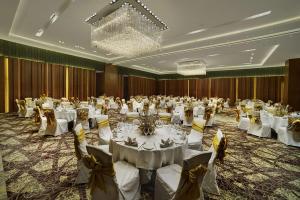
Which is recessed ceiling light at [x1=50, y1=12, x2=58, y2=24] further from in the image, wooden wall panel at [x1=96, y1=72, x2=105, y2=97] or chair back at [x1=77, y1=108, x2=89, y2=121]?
wooden wall panel at [x1=96, y1=72, x2=105, y2=97]

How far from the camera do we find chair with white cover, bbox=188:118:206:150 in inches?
144

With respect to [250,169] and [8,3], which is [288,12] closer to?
[250,169]

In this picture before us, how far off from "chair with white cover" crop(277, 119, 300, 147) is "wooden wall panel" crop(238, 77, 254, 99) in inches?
486

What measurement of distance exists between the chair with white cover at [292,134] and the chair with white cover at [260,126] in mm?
599

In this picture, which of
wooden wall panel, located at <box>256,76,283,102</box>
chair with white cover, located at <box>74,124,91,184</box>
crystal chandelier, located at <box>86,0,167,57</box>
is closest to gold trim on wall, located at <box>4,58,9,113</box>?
crystal chandelier, located at <box>86,0,167,57</box>

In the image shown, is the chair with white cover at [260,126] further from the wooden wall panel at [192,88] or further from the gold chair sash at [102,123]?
the wooden wall panel at [192,88]

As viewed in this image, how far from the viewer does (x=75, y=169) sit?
11.3 feet

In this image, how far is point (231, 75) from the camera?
57.6 feet

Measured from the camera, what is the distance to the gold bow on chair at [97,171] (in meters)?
1.96

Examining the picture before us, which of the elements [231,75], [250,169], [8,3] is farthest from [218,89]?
A: [8,3]

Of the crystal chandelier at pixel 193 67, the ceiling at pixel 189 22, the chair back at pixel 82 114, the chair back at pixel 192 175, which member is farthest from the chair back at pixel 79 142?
the crystal chandelier at pixel 193 67

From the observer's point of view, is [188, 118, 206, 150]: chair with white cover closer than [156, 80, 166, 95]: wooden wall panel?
Yes

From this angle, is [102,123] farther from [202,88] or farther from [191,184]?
[202,88]

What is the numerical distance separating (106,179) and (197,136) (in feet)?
7.85
